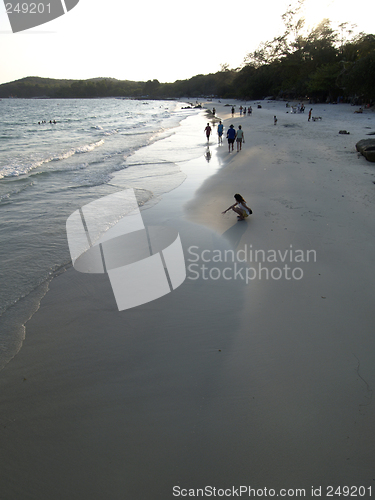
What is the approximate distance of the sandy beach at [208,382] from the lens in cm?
266

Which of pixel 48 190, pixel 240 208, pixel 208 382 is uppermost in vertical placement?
pixel 240 208

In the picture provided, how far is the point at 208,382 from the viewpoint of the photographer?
3.47 metres

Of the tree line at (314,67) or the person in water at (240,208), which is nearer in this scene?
the person in water at (240,208)

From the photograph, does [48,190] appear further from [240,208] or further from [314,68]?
[314,68]

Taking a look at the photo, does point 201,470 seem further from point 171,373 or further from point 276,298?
point 276,298

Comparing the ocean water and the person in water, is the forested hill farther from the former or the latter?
the person in water

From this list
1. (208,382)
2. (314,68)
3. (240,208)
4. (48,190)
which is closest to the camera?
(208,382)

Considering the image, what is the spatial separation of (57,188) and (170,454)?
38.1ft

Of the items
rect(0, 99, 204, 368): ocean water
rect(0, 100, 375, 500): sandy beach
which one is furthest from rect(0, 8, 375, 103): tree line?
rect(0, 100, 375, 500): sandy beach

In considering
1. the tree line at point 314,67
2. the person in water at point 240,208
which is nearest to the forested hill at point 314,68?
the tree line at point 314,67

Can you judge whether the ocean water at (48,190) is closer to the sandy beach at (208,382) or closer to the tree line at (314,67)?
the sandy beach at (208,382)

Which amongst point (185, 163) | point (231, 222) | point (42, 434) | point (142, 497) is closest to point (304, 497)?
point (142, 497)

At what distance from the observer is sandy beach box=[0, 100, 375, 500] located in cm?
266

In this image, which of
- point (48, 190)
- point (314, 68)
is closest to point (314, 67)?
point (314, 68)
